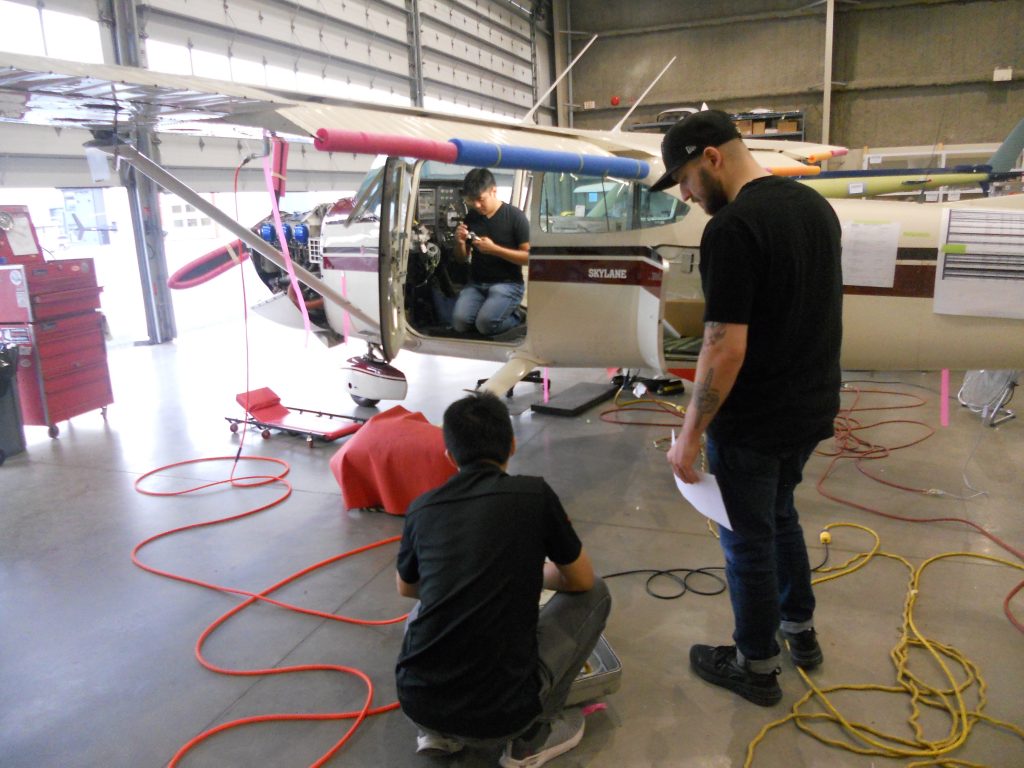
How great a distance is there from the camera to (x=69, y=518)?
430 centimetres

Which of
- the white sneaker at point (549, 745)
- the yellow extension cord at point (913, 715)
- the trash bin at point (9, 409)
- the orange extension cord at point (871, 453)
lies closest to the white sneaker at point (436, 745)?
the white sneaker at point (549, 745)

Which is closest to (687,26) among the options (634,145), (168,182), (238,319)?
(238,319)

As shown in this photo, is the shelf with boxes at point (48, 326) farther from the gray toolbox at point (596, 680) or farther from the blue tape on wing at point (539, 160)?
the gray toolbox at point (596, 680)

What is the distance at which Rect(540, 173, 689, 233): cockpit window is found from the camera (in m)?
4.22

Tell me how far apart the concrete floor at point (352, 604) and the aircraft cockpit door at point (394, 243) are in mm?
1133

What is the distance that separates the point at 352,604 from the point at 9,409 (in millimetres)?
3791

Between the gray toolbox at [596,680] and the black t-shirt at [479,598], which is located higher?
the black t-shirt at [479,598]

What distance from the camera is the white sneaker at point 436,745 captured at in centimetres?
225

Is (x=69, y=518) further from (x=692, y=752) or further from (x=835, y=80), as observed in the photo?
(x=835, y=80)

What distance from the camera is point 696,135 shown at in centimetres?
220

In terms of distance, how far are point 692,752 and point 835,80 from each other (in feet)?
54.7

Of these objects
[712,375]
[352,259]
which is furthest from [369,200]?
[712,375]

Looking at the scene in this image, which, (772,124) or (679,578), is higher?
(772,124)

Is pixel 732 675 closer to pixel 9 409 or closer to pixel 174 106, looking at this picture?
pixel 174 106
